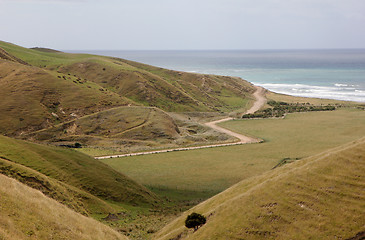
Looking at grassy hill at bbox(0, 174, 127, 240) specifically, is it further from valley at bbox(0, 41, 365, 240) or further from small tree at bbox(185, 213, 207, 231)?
small tree at bbox(185, 213, 207, 231)

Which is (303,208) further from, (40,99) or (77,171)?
(40,99)

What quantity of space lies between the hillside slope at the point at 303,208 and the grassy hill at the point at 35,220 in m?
8.25

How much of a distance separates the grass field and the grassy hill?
27.5m

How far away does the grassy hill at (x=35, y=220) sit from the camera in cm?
2130

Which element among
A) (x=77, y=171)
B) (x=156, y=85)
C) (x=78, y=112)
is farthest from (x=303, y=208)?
(x=156, y=85)

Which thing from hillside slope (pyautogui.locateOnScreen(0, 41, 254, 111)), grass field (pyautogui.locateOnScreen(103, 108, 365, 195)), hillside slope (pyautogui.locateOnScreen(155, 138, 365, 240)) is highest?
hillside slope (pyautogui.locateOnScreen(0, 41, 254, 111))

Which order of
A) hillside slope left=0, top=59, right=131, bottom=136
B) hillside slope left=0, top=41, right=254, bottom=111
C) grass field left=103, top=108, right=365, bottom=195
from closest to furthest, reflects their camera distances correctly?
grass field left=103, top=108, right=365, bottom=195 → hillside slope left=0, top=59, right=131, bottom=136 → hillside slope left=0, top=41, right=254, bottom=111

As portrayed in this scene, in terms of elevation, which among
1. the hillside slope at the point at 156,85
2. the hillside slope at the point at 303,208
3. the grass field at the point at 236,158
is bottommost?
the grass field at the point at 236,158

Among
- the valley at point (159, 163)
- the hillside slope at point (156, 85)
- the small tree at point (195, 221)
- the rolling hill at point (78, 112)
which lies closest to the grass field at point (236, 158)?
the valley at point (159, 163)

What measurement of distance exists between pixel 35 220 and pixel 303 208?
21.3m

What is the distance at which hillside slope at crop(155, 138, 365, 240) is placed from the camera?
82.3 ft

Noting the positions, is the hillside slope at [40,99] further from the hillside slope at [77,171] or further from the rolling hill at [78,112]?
the hillside slope at [77,171]

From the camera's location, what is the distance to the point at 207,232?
2705 centimetres

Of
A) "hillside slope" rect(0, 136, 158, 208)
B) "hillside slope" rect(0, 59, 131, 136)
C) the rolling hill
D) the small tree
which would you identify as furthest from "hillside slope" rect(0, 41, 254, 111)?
the small tree
